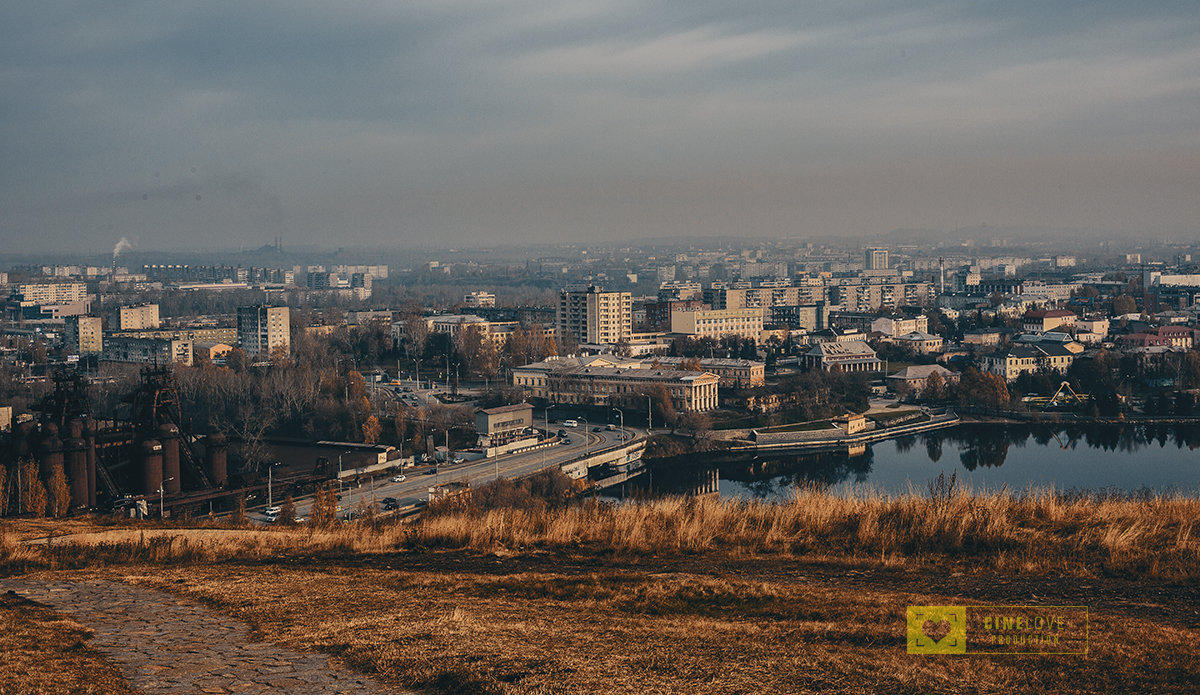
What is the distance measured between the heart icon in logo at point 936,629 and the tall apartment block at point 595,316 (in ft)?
92.3

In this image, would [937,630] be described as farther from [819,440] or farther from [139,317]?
[139,317]

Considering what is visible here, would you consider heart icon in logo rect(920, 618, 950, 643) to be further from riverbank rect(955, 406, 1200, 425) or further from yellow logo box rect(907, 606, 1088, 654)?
riverbank rect(955, 406, 1200, 425)

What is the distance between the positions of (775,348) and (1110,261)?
60.3 m

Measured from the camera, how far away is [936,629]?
2.24 m

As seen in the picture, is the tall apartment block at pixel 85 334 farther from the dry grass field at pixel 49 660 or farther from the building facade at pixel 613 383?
the dry grass field at pixel 49 660

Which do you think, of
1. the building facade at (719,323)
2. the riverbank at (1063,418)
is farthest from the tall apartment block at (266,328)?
the riverbank at (1063,418)


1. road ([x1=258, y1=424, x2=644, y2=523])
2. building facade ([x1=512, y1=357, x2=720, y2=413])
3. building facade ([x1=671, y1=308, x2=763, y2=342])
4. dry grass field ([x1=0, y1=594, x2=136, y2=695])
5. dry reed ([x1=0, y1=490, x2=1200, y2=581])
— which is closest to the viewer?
dry grass field ([x1=0, y1=594, x2=136, y2=695])

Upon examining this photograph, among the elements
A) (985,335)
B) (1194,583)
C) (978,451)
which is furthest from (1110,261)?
(1194,583)

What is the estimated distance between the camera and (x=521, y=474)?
1302 centimetres

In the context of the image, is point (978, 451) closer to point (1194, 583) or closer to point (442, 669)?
point (1194, 583)

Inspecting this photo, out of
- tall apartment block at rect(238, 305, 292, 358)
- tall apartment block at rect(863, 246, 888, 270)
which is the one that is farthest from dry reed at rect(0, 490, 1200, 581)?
tall apartment block at rect(863, 246, 888, 270)

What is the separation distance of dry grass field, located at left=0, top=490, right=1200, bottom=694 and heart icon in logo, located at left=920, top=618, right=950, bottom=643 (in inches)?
2.5

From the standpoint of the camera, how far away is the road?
37.0 feet

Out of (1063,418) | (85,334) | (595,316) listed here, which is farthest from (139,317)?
(1063,418)
